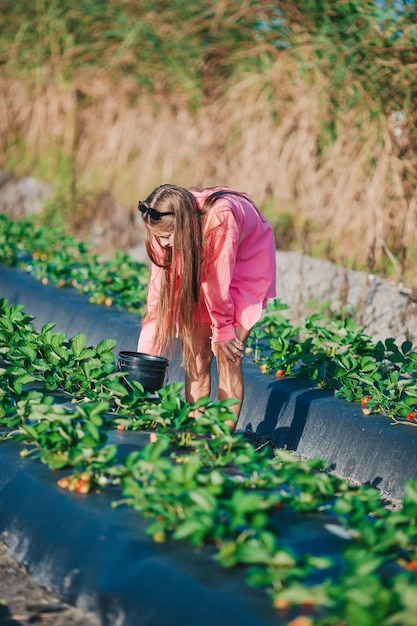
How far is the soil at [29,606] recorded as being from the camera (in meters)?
2.55

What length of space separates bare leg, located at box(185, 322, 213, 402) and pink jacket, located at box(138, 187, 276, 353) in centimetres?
11

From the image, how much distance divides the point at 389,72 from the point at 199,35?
3143 millimetres

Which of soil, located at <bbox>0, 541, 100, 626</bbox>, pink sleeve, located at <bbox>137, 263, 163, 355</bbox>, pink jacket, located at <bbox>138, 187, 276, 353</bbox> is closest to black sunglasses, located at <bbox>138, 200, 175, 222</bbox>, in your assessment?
pink jacket, located at <bbox>138, 187, 276, 353</bbox>

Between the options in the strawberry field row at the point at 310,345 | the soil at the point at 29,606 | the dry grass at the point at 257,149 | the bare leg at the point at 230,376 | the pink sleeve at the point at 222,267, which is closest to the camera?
the soil at the point at 29,606

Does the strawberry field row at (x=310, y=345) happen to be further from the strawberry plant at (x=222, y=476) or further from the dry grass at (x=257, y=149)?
the dry grass at (x=257, y=149)

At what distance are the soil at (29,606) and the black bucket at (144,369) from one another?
934 mm

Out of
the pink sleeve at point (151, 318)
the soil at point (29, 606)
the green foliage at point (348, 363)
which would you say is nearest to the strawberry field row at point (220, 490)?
the pink sleeve at point (151, 318)

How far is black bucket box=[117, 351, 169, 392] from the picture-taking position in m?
3.58

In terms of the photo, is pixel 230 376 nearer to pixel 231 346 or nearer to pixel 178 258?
pixel 231 346

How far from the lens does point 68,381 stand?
3814 mm

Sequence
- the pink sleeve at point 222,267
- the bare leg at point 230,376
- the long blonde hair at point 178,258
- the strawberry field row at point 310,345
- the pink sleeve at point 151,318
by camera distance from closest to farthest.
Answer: the long blonde hair at point 178,258 < the pink sleeve at point 222,267 < the bare leg at point 230,376 < the pink sleeve at point 151,318 < the strawberry field row at point 310,345

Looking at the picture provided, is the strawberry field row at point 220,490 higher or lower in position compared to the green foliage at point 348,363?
lower

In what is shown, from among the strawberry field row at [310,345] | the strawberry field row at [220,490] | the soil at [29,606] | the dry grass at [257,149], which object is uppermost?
the dry grass at [257,149]

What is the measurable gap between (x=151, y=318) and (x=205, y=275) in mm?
367
